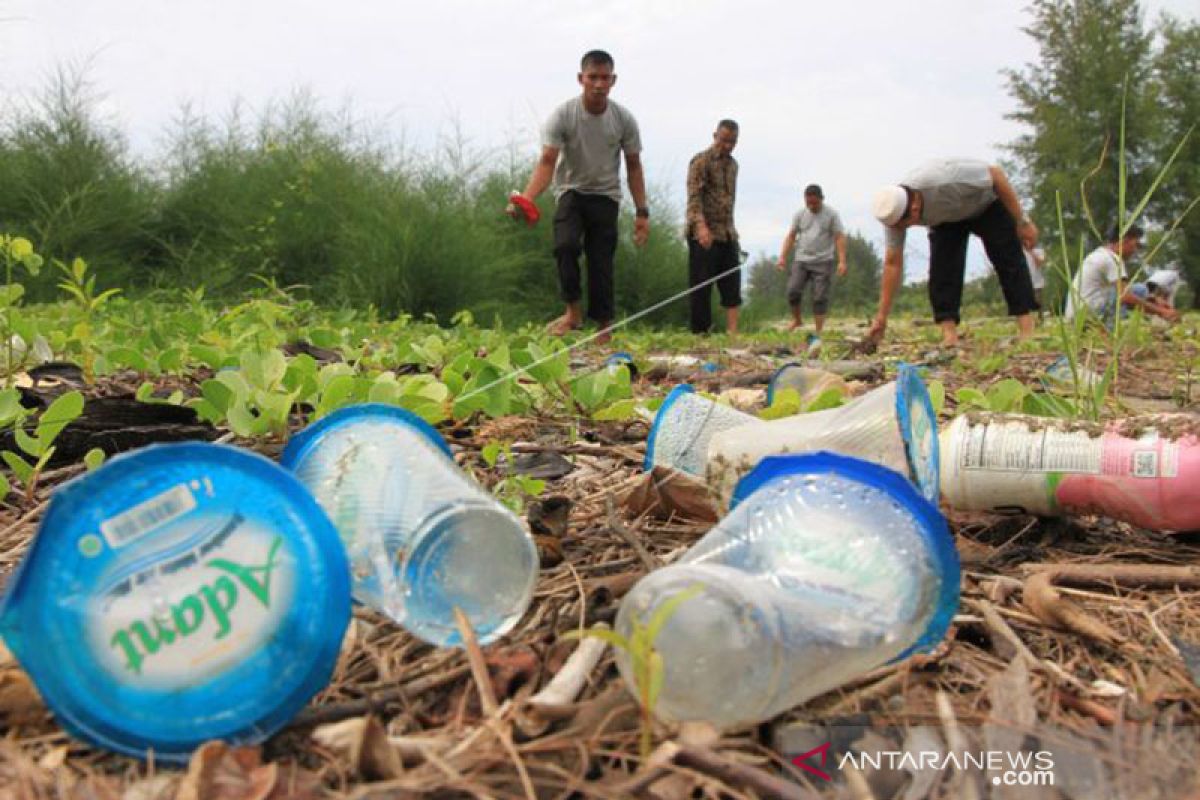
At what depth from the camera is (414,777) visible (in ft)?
2.40

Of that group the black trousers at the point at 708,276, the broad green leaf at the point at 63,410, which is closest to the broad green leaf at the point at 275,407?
the broad green leaf at the point at 63,410

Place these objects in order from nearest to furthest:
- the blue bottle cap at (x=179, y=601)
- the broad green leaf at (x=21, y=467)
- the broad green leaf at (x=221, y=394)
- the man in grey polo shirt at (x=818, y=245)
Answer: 1. the blue bottle cap at (x=179, y=601)
2. the broad green leaf at (x=21, y=467)
3. the broad green leaf at (x=221, y=394)
4. the man in grey polo shirt at (x=818, y=245)

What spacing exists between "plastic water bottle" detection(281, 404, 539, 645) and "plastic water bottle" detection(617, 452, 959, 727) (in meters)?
Answer: 0.18

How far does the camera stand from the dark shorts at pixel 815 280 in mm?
9711

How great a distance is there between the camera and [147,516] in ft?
2.36

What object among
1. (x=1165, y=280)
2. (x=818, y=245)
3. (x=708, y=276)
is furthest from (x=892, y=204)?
(x=1165, y=280)

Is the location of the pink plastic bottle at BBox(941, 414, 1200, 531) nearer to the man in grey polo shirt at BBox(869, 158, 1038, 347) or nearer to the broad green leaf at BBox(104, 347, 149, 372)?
the broad green leaf at BBox(104, 347, 149, 372)

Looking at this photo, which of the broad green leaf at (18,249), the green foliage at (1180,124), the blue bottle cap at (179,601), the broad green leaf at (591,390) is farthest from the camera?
the green foliage at (1180,124)

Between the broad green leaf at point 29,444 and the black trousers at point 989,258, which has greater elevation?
the black trousers at point 989,258

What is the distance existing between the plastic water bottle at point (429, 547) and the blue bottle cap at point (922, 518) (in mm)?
307

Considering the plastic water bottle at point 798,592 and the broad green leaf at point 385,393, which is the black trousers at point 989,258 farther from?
the plastic water bottle at point 798,592

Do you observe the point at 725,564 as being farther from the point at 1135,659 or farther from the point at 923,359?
the point at 923,359

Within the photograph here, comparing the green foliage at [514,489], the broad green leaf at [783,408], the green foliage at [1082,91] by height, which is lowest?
the green foliage at [514,489]

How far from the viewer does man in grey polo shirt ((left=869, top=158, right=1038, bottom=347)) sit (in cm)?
482
